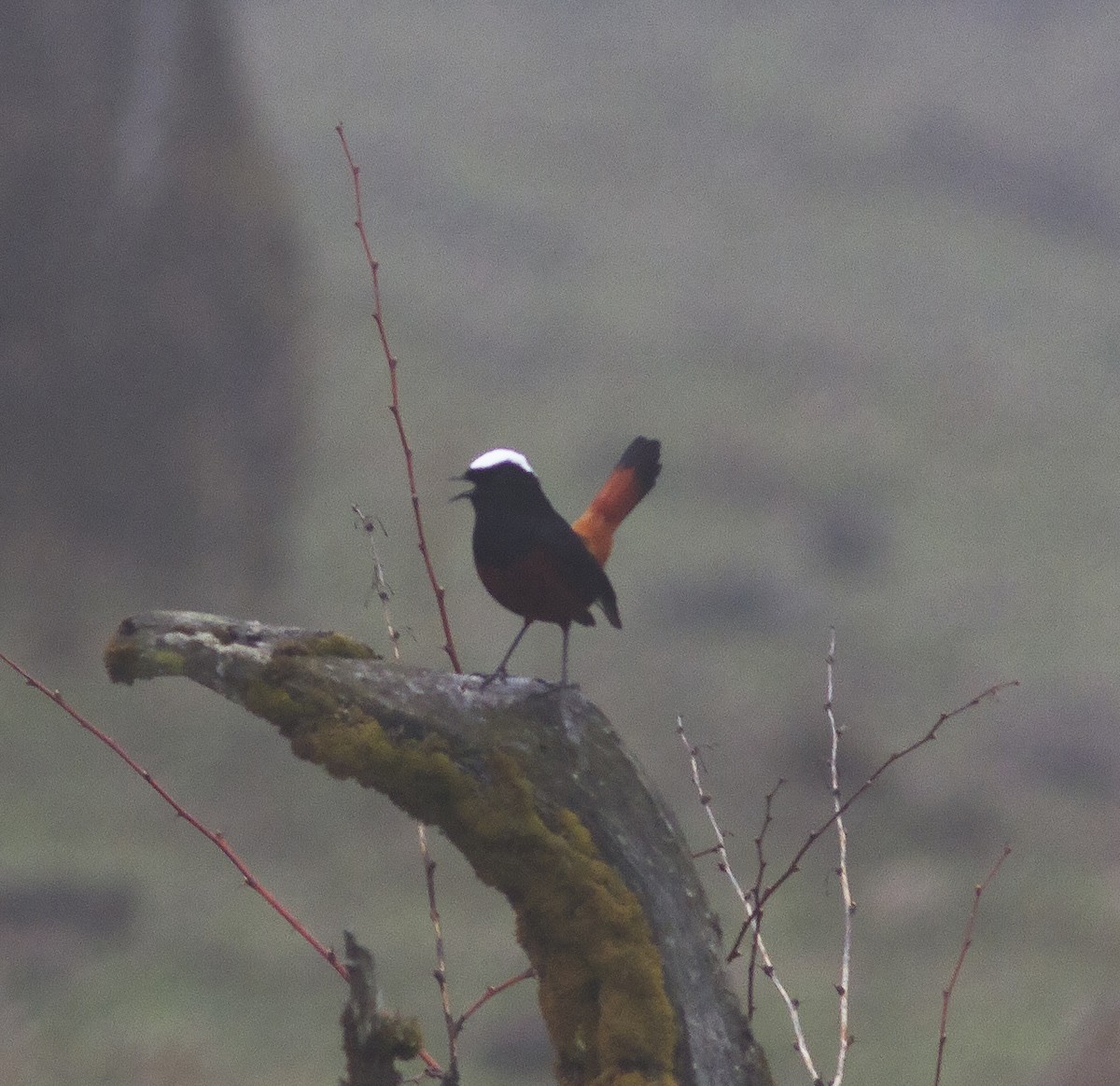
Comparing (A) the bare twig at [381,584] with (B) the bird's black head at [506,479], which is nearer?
(A) the bare twig at [381,584]

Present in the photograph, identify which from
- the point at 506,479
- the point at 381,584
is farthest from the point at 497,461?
the point at 381,584

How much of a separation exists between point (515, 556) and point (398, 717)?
15.9 inches

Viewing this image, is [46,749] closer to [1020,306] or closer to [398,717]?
[398,717]

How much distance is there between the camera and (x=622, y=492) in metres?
2.71

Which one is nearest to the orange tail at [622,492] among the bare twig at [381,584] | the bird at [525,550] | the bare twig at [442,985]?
the bird at [525,550]

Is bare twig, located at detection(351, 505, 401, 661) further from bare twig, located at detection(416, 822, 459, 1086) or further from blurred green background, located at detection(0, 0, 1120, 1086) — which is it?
blurred green background, located at detection(0, 0, 1120, 1086)

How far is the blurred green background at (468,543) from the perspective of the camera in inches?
362

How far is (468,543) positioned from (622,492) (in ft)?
42.4

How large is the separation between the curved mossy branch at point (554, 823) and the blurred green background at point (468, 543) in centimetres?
289

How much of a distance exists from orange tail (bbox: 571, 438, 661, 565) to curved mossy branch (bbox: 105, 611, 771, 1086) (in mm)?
550

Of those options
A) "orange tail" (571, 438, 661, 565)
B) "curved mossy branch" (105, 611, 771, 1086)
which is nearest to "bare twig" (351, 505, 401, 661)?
"curved mossy branch" (105, 611, 771, 1086)

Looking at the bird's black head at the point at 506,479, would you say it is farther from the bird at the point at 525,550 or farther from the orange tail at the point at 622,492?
the orange tail at the point at 622,492

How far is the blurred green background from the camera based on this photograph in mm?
9203

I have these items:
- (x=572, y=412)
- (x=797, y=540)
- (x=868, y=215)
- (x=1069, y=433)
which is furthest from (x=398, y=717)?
(x=868, y=215)
